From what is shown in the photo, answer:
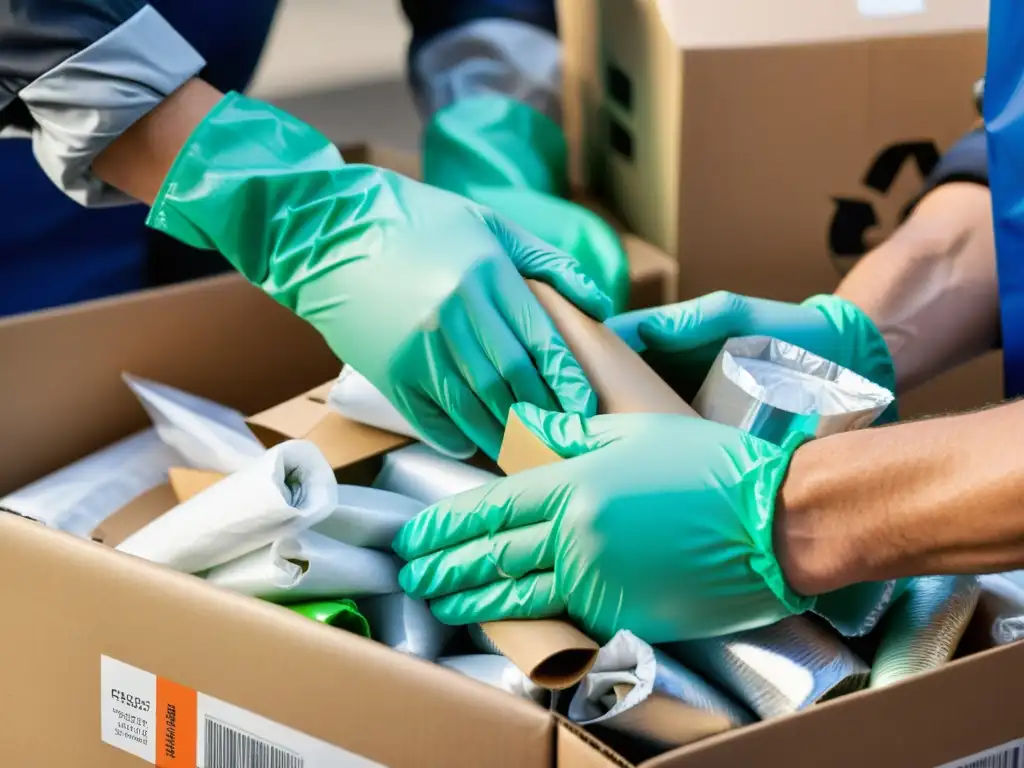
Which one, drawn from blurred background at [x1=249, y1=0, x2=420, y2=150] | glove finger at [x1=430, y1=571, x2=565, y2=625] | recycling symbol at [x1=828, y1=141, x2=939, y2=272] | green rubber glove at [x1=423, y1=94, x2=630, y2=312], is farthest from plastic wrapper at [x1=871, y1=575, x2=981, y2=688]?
blurred background at [x1=249, y1=0, x2=420, y2=150]

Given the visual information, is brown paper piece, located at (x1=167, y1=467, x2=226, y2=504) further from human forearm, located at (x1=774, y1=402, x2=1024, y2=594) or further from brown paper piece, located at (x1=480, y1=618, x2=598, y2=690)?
human forearm, located at (x1=774, y1=402, x2=1024, y2=594)

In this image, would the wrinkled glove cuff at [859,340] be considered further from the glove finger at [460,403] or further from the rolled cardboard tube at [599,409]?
the glove finger at [460,403]

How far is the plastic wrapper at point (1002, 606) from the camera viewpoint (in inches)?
31.4

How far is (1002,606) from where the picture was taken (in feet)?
2.79

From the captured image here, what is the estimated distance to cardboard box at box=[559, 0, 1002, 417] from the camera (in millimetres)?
1280

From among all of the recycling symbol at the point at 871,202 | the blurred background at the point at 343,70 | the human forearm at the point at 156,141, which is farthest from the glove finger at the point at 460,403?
the blurred background at the point at 343,70

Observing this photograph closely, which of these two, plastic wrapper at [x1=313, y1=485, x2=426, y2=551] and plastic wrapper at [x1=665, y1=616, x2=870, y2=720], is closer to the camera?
plastic wrapper at [x1=665, y1=616, x2=870, y2=720]

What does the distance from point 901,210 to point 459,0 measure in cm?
73

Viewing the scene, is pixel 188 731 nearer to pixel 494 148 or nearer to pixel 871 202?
pixel 494 148

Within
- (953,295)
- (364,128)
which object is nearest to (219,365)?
(953,295)

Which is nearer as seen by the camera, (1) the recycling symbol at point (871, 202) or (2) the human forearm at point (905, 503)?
(2) the human forearm at point (905, 503)

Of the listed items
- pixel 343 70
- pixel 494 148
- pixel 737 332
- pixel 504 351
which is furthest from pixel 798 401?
pixel 343 70

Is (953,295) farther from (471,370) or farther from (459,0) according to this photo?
(459,0)

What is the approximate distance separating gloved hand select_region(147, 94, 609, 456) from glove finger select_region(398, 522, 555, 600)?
5.4 inches
